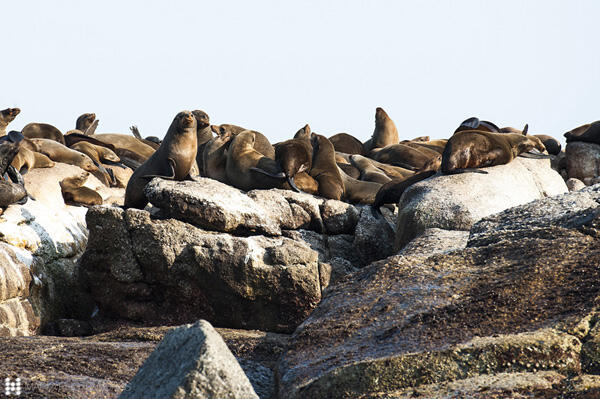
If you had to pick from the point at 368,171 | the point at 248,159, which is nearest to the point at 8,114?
the point at 248,159

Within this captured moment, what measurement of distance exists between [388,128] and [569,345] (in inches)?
625

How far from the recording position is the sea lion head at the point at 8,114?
1406 cm

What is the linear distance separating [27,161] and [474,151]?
633 centimetres

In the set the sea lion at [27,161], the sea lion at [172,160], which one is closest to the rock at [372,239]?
the sea lion at [172,160]

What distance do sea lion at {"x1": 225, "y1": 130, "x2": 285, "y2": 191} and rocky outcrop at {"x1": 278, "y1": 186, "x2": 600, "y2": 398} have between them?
17.4ft

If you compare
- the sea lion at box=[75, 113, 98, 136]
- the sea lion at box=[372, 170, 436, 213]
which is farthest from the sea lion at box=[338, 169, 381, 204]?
the sea lion at box=[75, 113, 98, 136]

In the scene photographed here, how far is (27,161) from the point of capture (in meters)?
11.2

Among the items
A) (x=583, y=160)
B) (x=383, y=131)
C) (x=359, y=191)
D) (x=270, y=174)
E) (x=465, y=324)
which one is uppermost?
(x=383, y=131)

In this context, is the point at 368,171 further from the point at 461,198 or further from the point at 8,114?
the point at 8,114

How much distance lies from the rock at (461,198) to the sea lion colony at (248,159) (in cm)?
33

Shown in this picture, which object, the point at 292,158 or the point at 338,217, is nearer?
the point at 338,217

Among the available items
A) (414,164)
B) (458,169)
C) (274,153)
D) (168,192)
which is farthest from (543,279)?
(414,164)

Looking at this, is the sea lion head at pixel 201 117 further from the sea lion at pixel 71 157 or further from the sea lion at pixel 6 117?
the sea lion at pixel 6 117

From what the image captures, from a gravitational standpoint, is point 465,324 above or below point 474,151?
below
